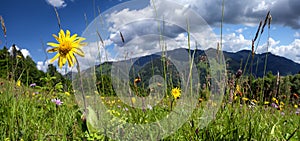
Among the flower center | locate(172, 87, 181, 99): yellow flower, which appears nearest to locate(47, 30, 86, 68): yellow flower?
the flower center

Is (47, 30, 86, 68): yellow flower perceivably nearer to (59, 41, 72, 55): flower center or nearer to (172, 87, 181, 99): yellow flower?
(59, 41, 72, 55): flower center

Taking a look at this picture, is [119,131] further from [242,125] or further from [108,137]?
[242,125]

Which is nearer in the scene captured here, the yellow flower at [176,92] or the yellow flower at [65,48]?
the yellow flower at [65,48]

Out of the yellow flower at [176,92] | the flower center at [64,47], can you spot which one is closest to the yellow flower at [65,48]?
the flower center at [64,47]

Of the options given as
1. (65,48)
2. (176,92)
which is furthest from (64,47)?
(176,92)

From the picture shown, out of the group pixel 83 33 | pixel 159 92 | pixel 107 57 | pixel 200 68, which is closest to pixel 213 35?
pixel 200 68

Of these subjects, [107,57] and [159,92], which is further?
[159,92]

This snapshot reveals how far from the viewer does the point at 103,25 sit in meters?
1.79

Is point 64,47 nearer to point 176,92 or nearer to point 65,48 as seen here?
point 65,48

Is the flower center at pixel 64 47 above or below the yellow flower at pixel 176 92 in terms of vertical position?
above

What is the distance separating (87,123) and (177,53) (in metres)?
0.84

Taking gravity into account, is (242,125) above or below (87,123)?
below

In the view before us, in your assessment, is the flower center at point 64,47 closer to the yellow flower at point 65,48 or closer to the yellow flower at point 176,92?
the yellow flower at point 65,48

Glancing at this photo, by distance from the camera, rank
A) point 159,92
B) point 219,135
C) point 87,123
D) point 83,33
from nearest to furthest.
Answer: point 87,123 → point 219,135 → point 83,33 → point 159,92
